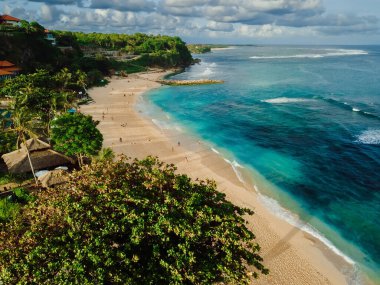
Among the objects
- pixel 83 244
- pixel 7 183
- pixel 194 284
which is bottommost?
pixel 7 183

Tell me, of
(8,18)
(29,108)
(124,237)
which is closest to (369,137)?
(124,237)

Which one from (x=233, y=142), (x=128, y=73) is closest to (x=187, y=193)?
(x=233, y=142)

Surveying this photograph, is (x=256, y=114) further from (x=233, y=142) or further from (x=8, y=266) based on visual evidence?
(x=8, y=266)

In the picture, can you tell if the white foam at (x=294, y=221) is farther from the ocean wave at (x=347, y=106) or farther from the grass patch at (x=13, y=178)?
the ocean wave at (x=347, y=106)

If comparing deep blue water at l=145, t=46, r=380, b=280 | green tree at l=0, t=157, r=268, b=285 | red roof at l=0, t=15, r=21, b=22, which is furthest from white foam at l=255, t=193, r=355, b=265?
red roof at l=0, t=15, r=21, b=22

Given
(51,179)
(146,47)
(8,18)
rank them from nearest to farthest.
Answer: (51,179) → (8,18) → (146,47)

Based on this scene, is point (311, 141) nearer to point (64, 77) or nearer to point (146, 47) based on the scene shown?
point (64, 77)

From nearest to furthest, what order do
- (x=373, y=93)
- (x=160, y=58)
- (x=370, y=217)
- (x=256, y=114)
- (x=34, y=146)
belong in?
1. (x=370, y=217)
2. (x=34, y=146)
3. (x=256, y=114)
4. (x=373, y=93)
5. (x=160, y=58)
